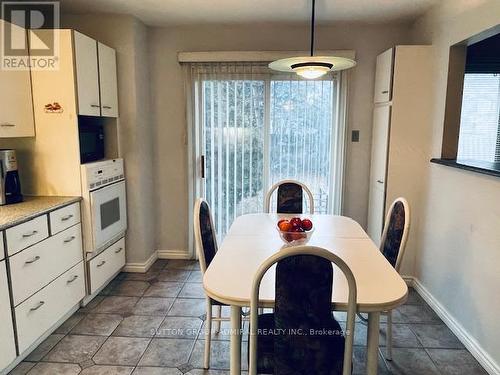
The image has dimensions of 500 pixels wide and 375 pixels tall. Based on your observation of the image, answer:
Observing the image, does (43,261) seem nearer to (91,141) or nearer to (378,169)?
(91,141)

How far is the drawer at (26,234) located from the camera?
1.99m

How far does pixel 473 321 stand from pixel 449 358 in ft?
0.93

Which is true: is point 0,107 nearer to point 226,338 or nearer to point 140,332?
point 140,332

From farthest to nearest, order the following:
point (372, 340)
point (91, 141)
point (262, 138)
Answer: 1. point (262, 138)
2. point (91, 141)
3. point (372, 340)

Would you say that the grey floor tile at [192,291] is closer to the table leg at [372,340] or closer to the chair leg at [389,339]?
the chair leg at [389,339]

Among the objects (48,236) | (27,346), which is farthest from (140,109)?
(27,346)

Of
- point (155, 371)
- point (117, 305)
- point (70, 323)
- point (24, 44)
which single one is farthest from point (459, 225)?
point (24, 44)

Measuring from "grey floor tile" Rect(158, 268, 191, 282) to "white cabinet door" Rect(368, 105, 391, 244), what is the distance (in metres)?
1.86

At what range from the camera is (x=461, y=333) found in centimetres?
240

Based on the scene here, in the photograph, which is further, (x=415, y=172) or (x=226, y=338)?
(x=415, y=172)

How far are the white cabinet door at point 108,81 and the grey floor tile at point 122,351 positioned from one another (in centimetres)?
180

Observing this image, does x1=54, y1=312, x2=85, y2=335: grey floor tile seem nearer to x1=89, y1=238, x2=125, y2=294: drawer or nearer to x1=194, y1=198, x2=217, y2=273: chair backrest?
x1=89, y1=238, x2=125, y2=294: drawer

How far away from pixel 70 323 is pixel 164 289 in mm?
795

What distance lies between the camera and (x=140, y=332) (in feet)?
8.23
